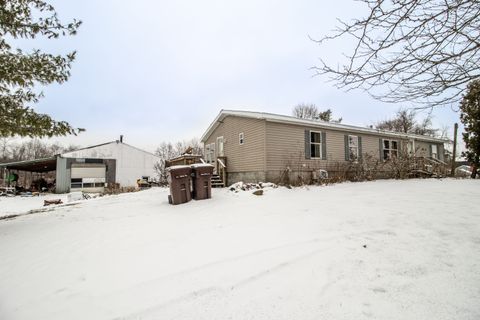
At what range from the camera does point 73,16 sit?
19.0 ft

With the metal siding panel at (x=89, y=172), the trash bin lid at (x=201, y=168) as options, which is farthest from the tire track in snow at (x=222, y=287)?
the metal siding panel at (x=89, y=172)

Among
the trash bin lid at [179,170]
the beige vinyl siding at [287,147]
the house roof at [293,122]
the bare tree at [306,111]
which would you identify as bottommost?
the trash bin lid at [179,170]

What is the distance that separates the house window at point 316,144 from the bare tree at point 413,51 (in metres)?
9.71

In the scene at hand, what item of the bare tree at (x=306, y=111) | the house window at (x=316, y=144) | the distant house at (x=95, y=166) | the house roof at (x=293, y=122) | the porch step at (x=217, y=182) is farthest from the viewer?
the bare tree at (x=306, y=111)

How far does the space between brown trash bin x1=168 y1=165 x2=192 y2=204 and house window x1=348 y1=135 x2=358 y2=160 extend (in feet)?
33.5

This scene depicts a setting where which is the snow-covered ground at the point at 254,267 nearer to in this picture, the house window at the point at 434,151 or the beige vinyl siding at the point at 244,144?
the beige vinyl siding at the point at 244,144

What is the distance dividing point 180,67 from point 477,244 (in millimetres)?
16285

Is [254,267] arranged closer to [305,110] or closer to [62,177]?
[62,177]

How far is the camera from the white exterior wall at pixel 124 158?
22.7 m

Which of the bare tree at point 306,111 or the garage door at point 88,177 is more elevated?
the bare tree at point 306,111

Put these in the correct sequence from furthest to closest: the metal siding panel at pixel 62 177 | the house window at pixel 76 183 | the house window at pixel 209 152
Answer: the house window at pixel 76 183
the metal siding panel at pixel 62 177
the house window at pixel 209 152

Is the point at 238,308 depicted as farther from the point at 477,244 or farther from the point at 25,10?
the point at 25,10

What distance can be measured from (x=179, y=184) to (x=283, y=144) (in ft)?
19.1

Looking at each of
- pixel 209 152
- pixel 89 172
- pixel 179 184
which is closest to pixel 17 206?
pixel 89 172
